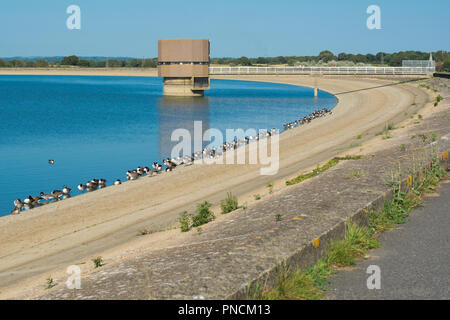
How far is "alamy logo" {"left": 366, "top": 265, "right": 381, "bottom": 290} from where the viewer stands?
6266mm

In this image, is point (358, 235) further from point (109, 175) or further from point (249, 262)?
point (109, 175)

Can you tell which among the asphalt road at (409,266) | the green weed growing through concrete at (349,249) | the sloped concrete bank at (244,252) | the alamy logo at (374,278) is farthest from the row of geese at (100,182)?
the alamy logo at (374,278)

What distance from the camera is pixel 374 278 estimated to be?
254 inches

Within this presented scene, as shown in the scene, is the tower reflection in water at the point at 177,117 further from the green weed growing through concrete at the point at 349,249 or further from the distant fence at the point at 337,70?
the green weed growing through concrete at the point at 349,249

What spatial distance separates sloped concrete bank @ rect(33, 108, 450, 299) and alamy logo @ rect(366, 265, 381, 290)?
2.48 ft

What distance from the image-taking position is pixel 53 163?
35656mm

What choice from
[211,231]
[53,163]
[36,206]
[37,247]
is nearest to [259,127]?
[53,163]

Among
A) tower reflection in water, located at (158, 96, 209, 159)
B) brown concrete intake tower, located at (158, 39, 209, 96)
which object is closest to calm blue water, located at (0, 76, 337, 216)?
tower reflection in water, located at (158, 96, 209, 159)

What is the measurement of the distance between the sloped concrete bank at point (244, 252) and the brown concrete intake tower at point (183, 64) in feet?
291

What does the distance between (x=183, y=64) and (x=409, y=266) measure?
307 feet

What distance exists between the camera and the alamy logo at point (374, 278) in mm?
6266

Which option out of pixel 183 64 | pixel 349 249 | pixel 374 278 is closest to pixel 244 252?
pixel 349 249

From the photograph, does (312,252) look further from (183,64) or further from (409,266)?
(183,64)

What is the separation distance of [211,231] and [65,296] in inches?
151
